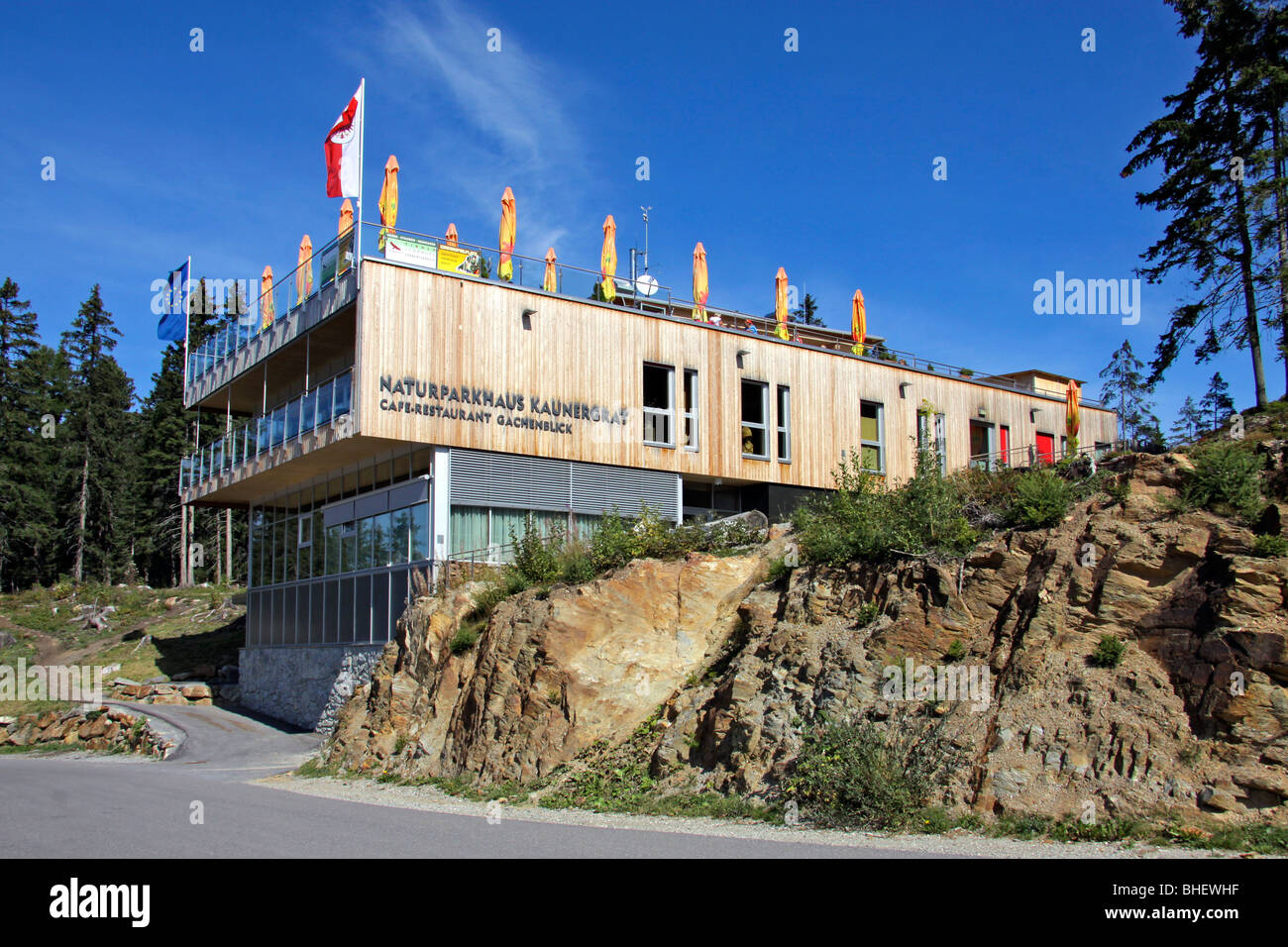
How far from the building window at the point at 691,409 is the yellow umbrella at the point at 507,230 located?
17.6ft

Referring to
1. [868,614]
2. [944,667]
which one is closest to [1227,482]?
[944,667]

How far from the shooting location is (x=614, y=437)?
83.8 feet

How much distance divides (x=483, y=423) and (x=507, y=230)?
4.90m

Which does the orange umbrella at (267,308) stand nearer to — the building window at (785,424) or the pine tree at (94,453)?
the building window at (785,424)

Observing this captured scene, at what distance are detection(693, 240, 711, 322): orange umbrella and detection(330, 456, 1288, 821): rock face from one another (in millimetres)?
11430

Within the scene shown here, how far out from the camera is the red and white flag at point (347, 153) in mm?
24734

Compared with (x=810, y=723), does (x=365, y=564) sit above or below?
above

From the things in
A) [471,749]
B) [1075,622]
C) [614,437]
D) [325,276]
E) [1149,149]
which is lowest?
[471,749]

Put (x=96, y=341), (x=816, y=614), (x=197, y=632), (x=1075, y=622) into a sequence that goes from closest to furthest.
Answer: (x=1075, y=622) → (x=816, y=614) → (x=197, y=632) → (x=96, y=341)

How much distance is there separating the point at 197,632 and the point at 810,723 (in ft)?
114

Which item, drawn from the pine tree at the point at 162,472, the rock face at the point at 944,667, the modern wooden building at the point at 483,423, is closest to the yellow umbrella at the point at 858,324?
the modern wooden building at the point at 483,423

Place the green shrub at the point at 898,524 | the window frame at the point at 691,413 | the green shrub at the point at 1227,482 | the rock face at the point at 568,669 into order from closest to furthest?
the green shrub at the point at 1227,482 < the green shrub at the point at 898,524 < the rock face at the point at 568,669 < the window frame at the point at 691,413
